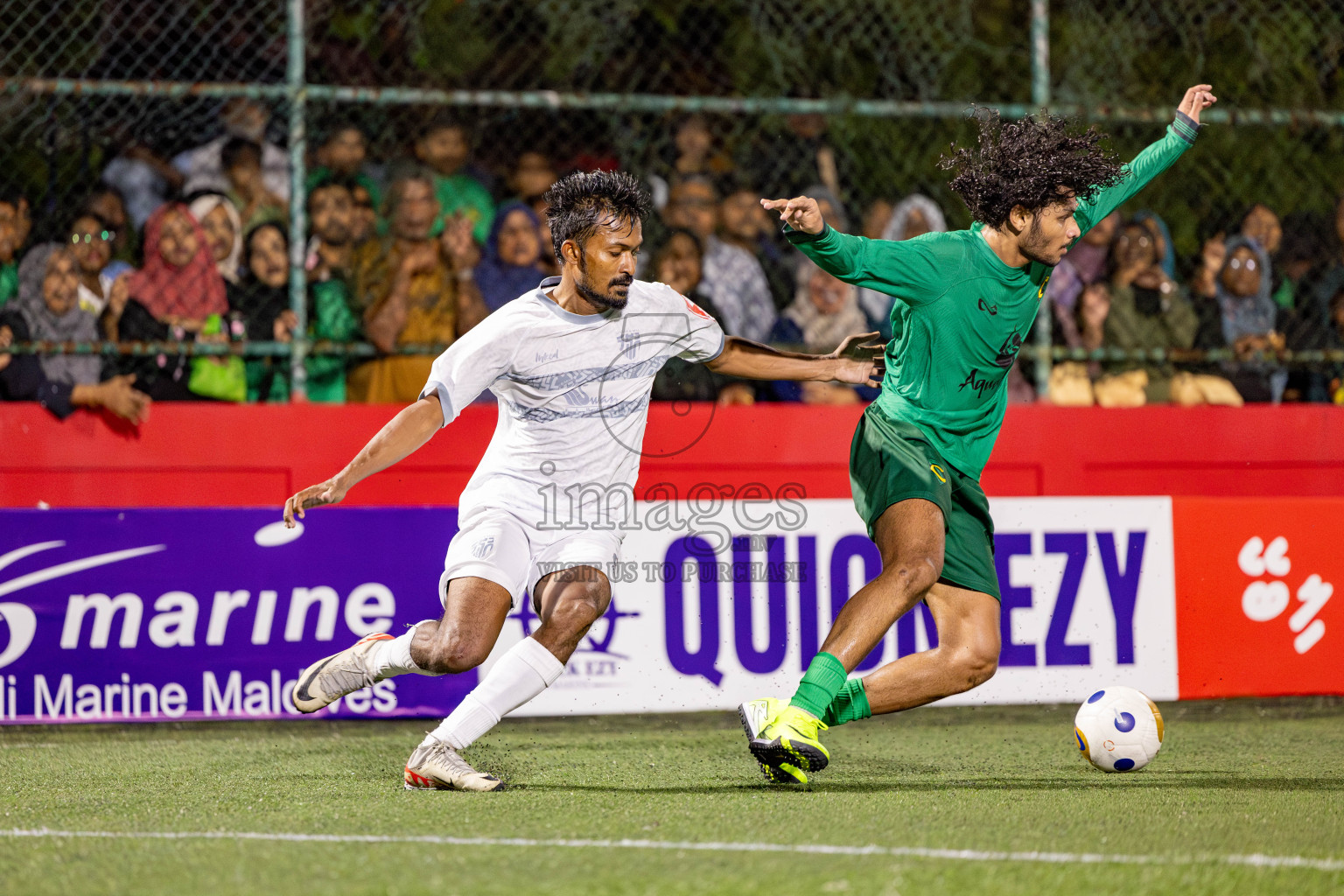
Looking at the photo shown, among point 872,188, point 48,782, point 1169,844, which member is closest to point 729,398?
point 872,188

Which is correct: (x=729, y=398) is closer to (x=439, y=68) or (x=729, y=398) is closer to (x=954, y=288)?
(x=439, y=68)

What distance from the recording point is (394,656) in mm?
4777

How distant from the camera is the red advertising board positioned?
676 centimetres

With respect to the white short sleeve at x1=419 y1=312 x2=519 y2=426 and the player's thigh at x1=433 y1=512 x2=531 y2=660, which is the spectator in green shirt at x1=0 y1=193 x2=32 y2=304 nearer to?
the white short sleeve at x1=419 y1=312 x2=519 y2=426

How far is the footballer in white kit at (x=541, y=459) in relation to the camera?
461 centimetres

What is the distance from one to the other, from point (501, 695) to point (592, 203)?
157 centimetres

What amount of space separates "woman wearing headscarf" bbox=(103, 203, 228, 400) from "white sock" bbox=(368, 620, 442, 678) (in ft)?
9.85

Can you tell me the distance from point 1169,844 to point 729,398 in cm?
444

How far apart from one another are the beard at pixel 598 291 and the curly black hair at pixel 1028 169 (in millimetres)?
1171

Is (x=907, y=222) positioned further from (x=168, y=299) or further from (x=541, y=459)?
(x=541, y=459)

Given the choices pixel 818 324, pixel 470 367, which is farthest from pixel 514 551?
pixel 818 324

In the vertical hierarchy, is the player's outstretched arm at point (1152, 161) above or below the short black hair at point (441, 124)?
below

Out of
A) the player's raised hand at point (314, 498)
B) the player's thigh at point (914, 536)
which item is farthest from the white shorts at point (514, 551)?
the player's thigh at point (914, 536)

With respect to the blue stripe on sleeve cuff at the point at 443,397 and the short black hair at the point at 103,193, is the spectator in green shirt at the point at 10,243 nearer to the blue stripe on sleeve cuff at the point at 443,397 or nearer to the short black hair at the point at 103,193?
the short black hair at the point at 103,193
